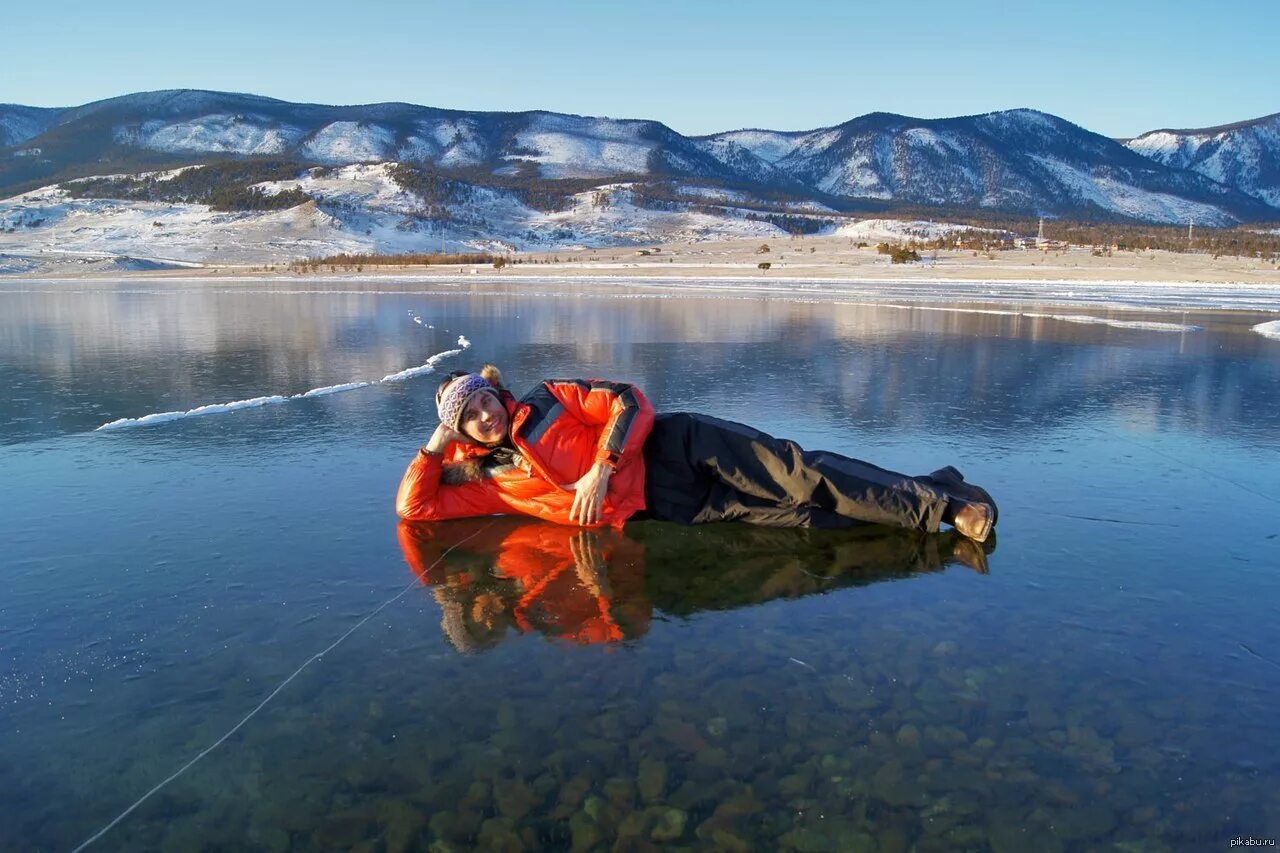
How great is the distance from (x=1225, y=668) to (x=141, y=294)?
110ft

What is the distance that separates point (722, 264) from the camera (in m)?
46.8

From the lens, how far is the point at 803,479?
4.79 m

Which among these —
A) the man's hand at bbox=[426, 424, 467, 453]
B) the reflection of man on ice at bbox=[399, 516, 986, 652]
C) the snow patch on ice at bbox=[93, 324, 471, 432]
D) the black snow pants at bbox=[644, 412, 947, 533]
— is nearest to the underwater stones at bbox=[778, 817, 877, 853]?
the reflection of man on ice at bbox=[399, 516, 986, 652]

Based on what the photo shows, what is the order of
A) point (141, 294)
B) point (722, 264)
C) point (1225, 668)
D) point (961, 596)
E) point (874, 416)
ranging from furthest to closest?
1. point (722, 264)
2. point (141, 294)
3. point (874, 416)
4. point (961, 596)
5. point (1225, 668)

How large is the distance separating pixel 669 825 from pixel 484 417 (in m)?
2.50

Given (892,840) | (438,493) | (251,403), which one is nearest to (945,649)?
(892,840)

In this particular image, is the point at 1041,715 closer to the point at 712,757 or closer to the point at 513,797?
the point at 712,757

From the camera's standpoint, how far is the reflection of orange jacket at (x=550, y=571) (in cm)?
375

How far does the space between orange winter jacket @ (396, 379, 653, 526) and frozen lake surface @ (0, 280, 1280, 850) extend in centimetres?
17

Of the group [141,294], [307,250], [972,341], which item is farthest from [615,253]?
[972,341]

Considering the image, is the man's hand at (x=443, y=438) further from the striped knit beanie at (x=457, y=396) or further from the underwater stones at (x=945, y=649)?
the underwater stones at (x=945, y=649)

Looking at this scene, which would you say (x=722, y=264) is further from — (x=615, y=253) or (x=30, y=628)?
(x=30, y=628)

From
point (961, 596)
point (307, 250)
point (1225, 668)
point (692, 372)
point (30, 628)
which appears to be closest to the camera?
point (1225, 668)

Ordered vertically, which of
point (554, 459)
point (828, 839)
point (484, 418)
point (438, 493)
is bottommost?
point (828, 839)
